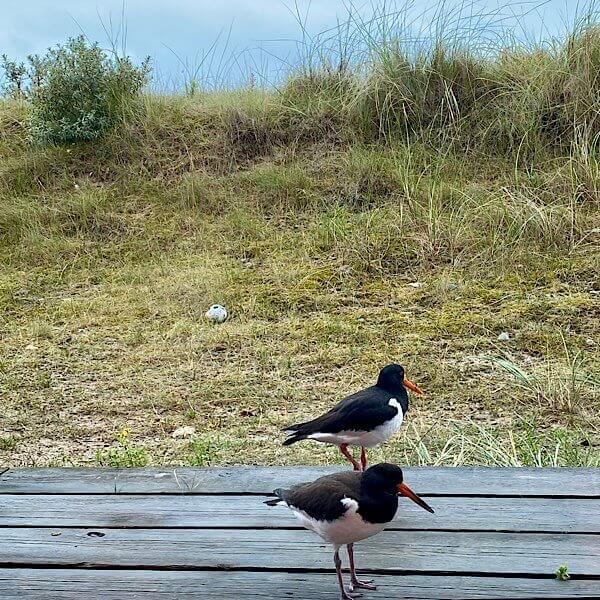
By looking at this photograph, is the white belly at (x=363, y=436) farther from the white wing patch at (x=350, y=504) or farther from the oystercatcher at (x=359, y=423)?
the white wing patch at (x=350, y=504)

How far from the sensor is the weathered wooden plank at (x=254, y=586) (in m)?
1.53

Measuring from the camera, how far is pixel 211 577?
162cm

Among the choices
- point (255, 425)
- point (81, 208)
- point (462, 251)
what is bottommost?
point (255, 425)

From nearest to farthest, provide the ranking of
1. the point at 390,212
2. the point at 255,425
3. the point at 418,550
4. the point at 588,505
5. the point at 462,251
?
1. the point at 418,550
2. the point at 588,505
3. the point at 255,425
4. the point at 462,251
5. the point at 390,212

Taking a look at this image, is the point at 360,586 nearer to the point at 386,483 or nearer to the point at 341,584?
the point at 341,584

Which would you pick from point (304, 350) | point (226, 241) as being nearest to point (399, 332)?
point (304, 350)

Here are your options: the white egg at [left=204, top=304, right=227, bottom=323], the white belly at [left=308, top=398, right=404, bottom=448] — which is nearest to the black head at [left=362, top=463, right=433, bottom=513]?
the white belly at [left=308, top=398, right=404, bottom=448]

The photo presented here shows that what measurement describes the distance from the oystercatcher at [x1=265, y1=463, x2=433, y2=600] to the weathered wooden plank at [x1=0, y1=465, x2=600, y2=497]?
0.49m

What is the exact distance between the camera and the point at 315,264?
5.39 meters

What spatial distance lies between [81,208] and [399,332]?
315 cm

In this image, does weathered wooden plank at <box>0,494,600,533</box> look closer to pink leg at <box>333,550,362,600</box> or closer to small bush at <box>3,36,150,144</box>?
pink leg at <box>333,550,362,600</box>

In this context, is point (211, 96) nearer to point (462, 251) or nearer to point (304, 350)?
point (462, 251)

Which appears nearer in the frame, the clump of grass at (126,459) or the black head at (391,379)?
the black head at (391,379)

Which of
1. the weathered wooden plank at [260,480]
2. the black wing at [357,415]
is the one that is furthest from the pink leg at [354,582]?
the black wing at [357,415]
